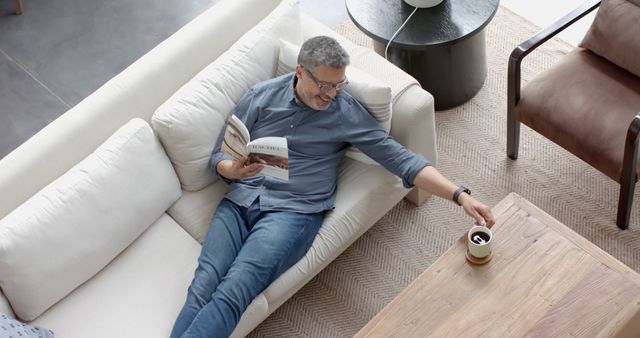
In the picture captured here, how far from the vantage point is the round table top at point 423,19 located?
344cm

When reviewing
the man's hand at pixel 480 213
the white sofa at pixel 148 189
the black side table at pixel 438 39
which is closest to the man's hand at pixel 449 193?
the man's hand at pixel 480 213

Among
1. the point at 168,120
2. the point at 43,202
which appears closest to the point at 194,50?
the point at 168,120

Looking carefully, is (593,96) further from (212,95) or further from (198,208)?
(198,208)

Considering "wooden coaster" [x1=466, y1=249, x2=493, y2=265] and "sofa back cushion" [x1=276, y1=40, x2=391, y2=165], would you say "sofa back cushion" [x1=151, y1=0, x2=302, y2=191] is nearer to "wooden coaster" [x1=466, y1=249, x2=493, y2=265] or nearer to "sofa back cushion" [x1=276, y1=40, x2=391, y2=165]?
"sofa back cushion" [x1=276, y1=40, x2=391, y2=165]

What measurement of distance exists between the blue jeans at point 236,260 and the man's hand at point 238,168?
0.47 feet

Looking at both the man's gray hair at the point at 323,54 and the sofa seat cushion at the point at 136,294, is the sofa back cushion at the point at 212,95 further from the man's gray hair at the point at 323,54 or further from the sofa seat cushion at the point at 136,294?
the man's gray hair at the point at 323,54

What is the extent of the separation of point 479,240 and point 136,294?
1.18m

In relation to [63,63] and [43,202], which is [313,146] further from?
[63,63]

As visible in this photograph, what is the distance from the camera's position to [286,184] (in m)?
3.15

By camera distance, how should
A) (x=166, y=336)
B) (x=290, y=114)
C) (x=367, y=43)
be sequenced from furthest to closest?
(x=367, y=43) < (x=290, y=114) < (x=166, y=336)

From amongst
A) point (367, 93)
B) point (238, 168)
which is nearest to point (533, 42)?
point (367, 93)

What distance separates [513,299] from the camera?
107 inches

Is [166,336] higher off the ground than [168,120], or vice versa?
[168,120]

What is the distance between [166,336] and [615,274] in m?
1.45
